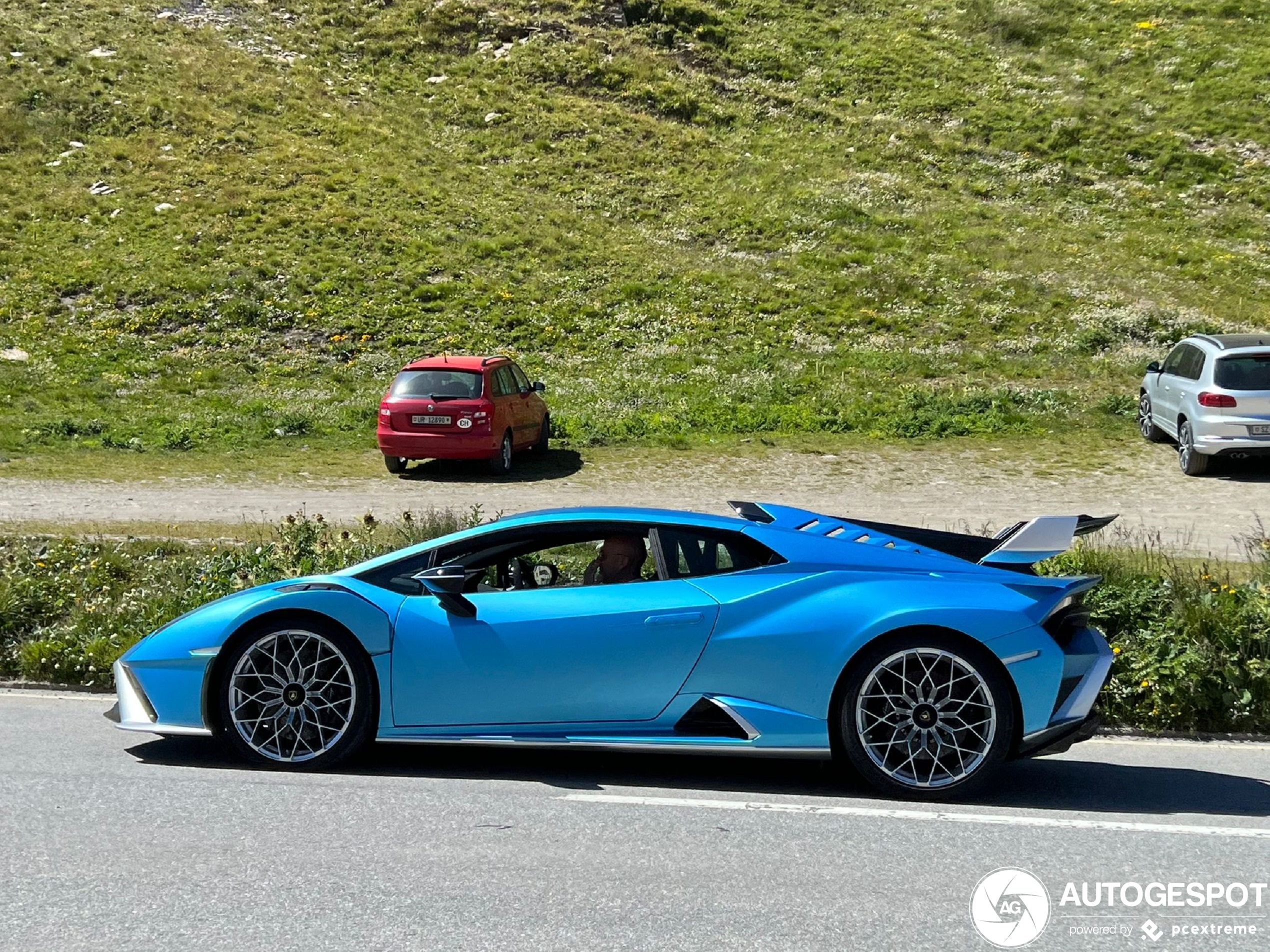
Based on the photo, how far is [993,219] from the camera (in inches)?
1335

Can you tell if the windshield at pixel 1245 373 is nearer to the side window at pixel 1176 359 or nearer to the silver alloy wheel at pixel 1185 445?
the silver alloy wheel at pixel 1185 445

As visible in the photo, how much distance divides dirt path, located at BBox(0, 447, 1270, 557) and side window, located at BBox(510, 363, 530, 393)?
3.75 ft

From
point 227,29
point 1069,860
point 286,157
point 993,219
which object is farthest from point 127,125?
point 1069,860

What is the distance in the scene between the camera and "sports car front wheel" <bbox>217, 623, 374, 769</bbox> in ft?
19.6

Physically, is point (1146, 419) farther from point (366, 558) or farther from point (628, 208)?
point (628, 208)

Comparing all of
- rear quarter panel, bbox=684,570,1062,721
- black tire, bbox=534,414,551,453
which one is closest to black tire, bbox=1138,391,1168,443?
black tire, bbox=534,414,551,453

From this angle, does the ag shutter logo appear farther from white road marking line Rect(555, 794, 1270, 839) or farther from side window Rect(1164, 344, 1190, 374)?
side window Rect(1164, 344, 1190, 374)

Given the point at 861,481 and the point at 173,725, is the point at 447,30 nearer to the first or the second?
the point at 861,481

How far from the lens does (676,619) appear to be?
578 cm

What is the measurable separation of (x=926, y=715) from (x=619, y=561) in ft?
5.29

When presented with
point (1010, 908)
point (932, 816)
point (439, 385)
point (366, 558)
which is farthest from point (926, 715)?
point (439, 385)

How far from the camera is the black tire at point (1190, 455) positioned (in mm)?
17516

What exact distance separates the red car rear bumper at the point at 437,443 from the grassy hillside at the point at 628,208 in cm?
269

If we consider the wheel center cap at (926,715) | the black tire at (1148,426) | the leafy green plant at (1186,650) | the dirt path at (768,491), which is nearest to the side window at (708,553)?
the wheel center cap at (926,715)
